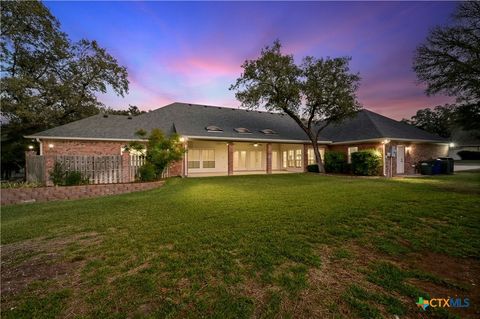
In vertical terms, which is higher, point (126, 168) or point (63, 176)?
point (126, 168)

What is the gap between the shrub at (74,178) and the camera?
9439 millimetres

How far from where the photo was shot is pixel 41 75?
16.8 m

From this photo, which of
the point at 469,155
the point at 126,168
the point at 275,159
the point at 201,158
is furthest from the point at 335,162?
the point at 469,155

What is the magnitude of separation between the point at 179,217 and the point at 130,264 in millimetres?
2311

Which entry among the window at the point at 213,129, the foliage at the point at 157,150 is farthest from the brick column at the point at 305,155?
the foliage at the point at 157,150

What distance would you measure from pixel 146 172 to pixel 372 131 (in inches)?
678

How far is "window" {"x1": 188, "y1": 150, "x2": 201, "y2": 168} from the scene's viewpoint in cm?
1786

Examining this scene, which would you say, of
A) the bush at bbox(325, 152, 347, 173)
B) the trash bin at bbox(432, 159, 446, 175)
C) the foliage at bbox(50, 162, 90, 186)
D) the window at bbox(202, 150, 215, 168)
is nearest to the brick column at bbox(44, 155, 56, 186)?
the foliage at bbox(50, 162, 90, 186)

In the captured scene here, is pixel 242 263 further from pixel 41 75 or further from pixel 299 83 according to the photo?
pixel 41 75

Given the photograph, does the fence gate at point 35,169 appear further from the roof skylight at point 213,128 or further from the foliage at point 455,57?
the foliage at point 455,57

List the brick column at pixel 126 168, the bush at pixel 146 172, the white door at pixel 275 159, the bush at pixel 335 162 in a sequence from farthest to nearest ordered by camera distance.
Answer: the white door at pixel 275 159 < the bush at pixel 335 162 < the bush at pixel 146 172 < the brick column at pixel 126 168

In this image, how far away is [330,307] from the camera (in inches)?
83.2

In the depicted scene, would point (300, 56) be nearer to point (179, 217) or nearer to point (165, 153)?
point (165, 153)

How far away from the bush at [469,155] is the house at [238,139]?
85.3ft
